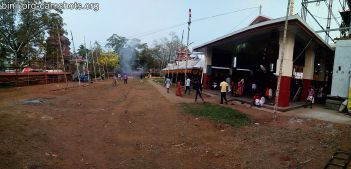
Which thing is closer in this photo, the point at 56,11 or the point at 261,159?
the point at 261,159

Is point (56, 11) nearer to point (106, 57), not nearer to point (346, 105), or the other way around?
point (106, 57)

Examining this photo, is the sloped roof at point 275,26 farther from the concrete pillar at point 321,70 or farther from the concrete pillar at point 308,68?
the concrete pillar at point 321,70

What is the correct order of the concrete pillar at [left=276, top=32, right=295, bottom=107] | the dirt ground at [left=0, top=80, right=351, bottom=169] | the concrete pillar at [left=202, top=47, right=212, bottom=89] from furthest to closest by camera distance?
the concrete pillar at [left=202, top=47, right=212, bottom=89]
the concrete pillar at [left=276, top=32, right=295, bottom=107]
the dirt ground at [left=0, top=80, right=351, bottom=169]

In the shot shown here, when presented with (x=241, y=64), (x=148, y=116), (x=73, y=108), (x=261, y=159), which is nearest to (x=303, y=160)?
(x=261, y=159)

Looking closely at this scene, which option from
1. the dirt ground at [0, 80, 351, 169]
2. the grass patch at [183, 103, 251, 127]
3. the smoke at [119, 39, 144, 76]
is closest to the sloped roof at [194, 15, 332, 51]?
the dirt ground at [0, 80, 351, 169]

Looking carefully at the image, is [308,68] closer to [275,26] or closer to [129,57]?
[275,26]

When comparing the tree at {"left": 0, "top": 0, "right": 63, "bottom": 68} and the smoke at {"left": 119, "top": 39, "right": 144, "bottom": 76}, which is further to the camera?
the smoke at {"left": 119, "top": 39, "right": 144, "bottom": 76}

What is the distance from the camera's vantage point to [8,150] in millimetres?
7277

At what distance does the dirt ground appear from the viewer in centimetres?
739

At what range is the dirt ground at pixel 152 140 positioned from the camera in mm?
7387

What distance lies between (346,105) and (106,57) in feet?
190

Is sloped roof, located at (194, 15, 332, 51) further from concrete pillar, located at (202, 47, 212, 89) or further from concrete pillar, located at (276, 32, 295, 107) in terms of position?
concrete pillar, located at (202, 47, 212, 89)

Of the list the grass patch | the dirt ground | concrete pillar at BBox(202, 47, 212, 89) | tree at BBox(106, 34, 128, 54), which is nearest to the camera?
the dirt ground

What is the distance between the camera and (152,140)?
9.55 m
